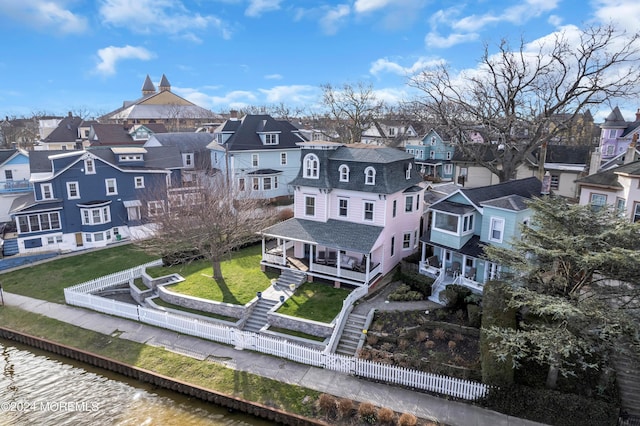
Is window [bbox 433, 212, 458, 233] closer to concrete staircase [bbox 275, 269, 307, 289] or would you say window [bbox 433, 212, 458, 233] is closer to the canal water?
concrete staircase [bbox 275, 269, 307, 289]

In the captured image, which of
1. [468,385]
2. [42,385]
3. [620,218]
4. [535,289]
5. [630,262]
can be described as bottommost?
[42,385]

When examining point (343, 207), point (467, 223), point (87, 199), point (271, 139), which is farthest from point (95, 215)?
point (467, 223)

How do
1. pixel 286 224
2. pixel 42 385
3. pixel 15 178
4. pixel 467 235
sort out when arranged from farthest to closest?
pixel 15 178 < pixel 286 224 < pixel 467 235 < pixel 42 385

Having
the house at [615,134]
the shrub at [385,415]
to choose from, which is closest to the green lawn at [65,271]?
the shrub at [385,415]

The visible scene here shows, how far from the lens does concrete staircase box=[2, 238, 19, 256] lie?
1258 inches

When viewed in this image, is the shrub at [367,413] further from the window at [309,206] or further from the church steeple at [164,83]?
the church steeple at [164,83]

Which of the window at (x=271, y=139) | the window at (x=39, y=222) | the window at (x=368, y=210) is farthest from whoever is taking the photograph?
the window at (x=271, y=139)

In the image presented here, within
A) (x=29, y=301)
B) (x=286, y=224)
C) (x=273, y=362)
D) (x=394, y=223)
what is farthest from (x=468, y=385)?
(x=29, y=301)

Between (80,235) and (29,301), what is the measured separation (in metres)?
9.87

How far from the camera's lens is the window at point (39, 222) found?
31656mm

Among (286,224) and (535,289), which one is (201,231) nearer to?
(286,224)

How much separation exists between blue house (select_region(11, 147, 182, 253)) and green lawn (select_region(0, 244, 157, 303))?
2169 millimetres

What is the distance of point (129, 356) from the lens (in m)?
19.2

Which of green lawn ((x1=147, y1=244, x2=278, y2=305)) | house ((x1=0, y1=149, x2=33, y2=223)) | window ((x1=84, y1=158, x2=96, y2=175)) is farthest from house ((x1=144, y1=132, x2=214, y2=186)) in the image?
green lawn ((x1=147, y1=244, x2=278, y2=305))
